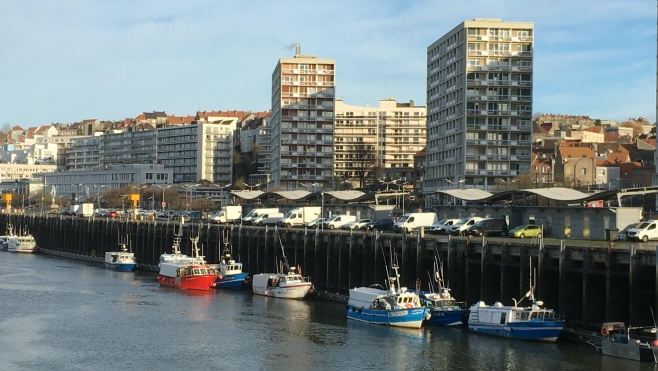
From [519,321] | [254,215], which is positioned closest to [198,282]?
[254,215]

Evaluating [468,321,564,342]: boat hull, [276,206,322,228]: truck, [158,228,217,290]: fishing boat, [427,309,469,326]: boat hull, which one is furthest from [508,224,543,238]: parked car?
[276,206,322,228]: truck

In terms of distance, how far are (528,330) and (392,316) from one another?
10708 millimetres

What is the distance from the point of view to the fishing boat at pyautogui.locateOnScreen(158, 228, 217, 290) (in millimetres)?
90250

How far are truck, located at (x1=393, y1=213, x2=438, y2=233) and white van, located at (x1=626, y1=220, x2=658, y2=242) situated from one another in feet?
77.4

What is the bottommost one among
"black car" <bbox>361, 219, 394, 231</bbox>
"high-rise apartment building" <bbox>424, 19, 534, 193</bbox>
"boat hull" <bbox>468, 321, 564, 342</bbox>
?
"boat hull" <bbox>468, 321, 564, 342</bbox>

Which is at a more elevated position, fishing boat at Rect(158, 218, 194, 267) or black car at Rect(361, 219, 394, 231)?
black car at Rect(361, 219, 394, 231)

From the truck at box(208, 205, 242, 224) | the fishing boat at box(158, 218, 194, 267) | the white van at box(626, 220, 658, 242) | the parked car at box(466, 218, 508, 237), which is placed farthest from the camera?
the truck at box(208, 205, 242, 224)

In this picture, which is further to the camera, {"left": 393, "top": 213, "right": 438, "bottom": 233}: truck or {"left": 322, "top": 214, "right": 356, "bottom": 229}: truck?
{"left": 322, "top": 214, "right": 356, "bottom": 229}: truck

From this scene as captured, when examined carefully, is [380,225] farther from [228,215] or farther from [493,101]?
[493,101]

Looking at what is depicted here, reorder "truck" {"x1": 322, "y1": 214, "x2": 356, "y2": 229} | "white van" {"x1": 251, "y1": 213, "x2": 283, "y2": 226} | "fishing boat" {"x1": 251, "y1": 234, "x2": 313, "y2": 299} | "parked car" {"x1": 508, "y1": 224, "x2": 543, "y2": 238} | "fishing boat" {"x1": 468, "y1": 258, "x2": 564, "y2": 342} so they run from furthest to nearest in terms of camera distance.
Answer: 1. "white van" {"x1": 251, "y1": 213, "x2": 283, "y2": 226}
2. "truck" {"x1": 322, "y1": 214, "x2": 356, "y2": 229}
3. "fishing boat" {"x1": 251, "y1": 234, "x2": 313, "y2": 299}
4. "parked car" {"x1": 508, "y1": 224, "x2": 543, "y2": 238}
5. "fishing boat" {"x1": 468, "y1": 258, "x2": 564, "y2": 342}

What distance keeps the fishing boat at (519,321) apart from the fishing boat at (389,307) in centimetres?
438

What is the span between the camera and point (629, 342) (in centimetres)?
5112

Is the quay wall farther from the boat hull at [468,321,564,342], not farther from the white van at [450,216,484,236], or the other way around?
the white van at [450,216,484,236]

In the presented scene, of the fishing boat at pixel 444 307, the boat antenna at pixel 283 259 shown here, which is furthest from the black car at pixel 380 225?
the fishing boat at pixel 444 307
